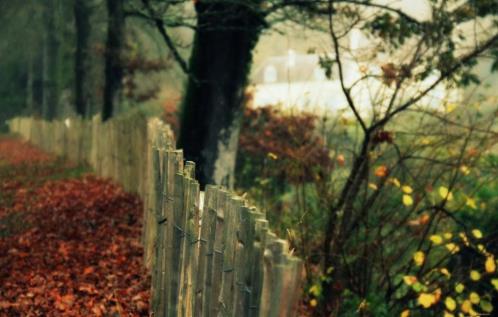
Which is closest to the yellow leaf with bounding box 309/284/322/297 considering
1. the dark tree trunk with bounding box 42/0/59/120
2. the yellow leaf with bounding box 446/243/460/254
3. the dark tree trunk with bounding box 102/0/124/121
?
the yellow leaf with bounding box 446/243/460/254

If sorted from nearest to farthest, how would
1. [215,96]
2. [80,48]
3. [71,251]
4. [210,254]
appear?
[210,254], [71,251], [215,96], [80,48]

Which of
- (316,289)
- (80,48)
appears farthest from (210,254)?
(80,48)

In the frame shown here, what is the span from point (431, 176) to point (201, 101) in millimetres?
3763

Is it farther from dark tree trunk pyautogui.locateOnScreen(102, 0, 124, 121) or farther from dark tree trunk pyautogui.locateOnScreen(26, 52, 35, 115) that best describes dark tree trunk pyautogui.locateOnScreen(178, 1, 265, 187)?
dark tree trunk pyautogui.locateOnScreen(26, 52, 35, 115)

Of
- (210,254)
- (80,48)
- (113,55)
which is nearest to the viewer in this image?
(210,254)

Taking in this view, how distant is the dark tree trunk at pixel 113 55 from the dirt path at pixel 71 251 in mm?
3904

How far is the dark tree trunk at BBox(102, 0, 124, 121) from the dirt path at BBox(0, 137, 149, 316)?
3.90 meters

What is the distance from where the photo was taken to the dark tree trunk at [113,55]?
13.0 metres

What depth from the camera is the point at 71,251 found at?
6633 mm

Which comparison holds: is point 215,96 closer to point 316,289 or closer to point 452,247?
point 316,289

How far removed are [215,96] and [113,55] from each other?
605 centimetres

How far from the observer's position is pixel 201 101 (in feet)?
28.2

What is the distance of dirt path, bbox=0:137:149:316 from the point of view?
511 cm

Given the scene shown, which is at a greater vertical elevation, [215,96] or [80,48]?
[80,48]
